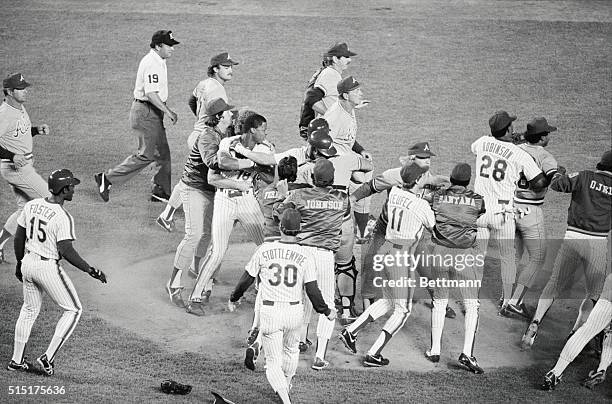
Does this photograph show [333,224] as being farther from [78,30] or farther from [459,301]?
[78,30]

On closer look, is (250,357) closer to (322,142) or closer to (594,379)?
(322,142)

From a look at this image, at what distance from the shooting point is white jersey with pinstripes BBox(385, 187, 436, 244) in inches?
317

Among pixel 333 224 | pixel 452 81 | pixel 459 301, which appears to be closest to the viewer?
pixel 333 224

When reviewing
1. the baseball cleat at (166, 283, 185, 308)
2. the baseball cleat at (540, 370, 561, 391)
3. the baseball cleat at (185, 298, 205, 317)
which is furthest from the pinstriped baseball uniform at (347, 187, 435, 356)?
the baseball cleat at (166, 283, 185, 308)

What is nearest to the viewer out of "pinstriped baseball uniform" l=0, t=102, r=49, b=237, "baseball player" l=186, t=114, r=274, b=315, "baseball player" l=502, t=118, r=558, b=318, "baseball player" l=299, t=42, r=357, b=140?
"baseball player" l=186, t=114, r=274, b=315

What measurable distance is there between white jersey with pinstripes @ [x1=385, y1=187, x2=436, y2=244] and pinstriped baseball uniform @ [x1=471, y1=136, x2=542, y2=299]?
1.02m

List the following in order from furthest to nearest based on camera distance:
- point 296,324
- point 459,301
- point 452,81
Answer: point 452,81 → point 459,301 → point 296,324

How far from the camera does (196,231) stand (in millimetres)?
8930

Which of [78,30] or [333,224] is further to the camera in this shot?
[78,30]

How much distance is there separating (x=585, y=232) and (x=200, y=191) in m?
3.40

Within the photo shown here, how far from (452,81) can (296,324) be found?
8.56 meters

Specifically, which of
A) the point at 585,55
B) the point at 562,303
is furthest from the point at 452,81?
the point at 562,303

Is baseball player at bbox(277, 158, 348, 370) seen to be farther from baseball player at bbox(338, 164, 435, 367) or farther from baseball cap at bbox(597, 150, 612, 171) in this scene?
baseball cap at bbox(597, 150, 612, 171)

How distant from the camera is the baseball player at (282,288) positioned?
23.0 ft
